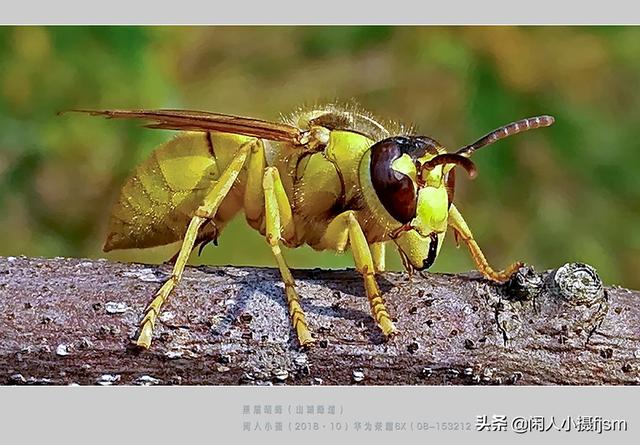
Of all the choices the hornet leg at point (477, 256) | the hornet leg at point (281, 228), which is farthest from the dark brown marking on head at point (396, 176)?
the hornet leg at point (281, 228)

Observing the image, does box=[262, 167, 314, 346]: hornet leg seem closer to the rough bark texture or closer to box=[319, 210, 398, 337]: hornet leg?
the rough bark texture

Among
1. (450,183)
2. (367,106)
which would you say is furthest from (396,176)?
(367,106)

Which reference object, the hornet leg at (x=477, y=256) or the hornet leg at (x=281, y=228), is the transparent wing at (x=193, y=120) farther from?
the hornet leg at (x=477, y=256)

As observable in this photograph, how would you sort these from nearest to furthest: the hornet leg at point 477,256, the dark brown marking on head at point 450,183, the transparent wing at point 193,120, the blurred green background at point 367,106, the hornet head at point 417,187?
1. the hornet leg at point 477,256
2. the hornet head at point 417,187
3. the dark brown marking on head at point 450,183
4. the transparent wing at point 193,120
5. the blurred green background at point 367,106

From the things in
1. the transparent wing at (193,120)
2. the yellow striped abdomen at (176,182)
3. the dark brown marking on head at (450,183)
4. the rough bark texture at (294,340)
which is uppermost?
the transparent wing at (193,120)

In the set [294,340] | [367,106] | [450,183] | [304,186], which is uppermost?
[367,106]

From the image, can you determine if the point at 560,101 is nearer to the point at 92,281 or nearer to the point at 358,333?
the point at 358,333

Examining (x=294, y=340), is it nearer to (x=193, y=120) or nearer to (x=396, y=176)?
(x=396, y=176)

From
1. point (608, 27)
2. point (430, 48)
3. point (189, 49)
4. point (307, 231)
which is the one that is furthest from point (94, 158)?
point (608, 27)
